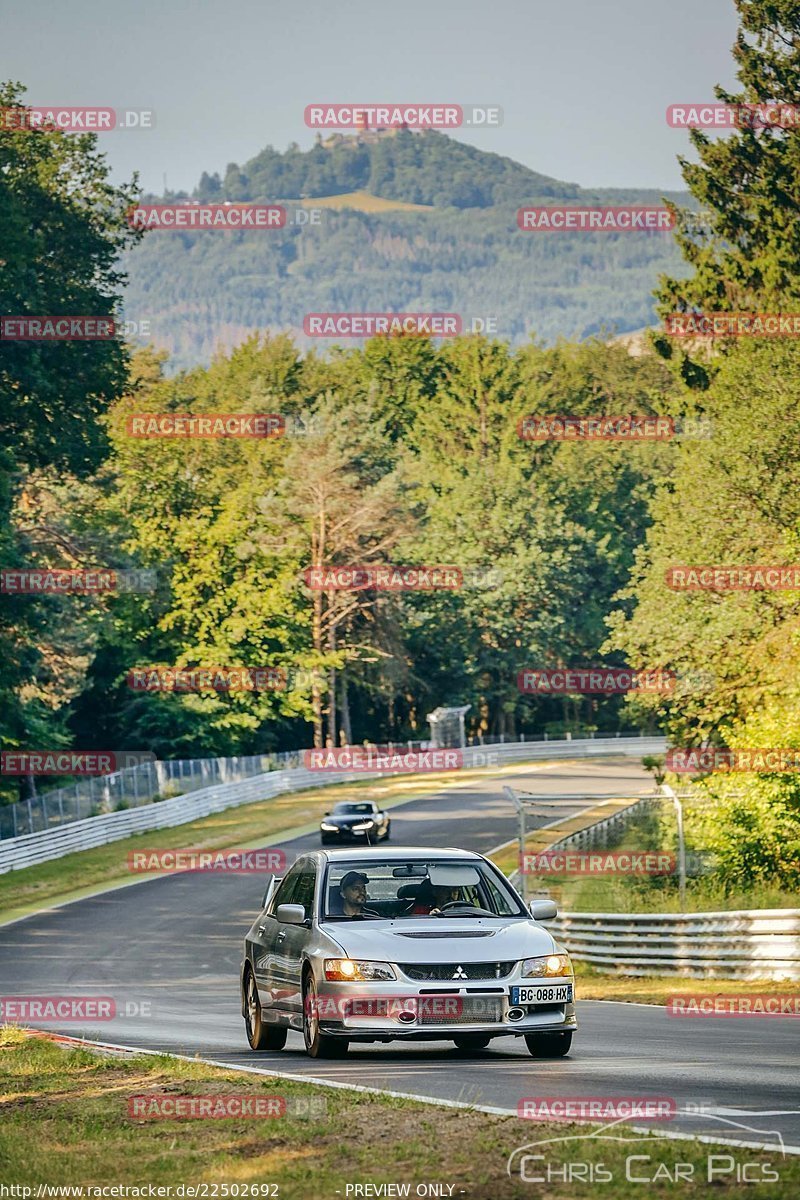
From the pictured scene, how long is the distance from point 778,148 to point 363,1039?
160 feet

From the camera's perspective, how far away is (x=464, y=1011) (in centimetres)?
1207

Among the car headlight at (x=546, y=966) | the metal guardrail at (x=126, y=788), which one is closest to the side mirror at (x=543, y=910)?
the car headlight at (x=546, y=966)

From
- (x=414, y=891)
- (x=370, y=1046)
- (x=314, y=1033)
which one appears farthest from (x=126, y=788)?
(x=314, y=1033)

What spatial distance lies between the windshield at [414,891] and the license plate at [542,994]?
38.3 inches

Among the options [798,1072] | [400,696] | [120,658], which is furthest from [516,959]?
[400,696]

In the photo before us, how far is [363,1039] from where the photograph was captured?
12.3 metres

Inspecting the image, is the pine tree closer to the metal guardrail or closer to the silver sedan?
the metal guardrail

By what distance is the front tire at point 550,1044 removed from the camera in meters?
12.9

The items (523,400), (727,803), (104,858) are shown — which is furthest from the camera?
(523,400)

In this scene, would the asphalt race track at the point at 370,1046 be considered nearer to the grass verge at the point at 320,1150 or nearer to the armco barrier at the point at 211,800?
the grass verge at the point at 320,1150

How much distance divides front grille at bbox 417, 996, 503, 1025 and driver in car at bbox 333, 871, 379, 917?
1.19 meters

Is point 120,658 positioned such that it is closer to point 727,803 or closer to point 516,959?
point 727,803

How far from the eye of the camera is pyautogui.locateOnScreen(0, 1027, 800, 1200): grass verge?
7.68m

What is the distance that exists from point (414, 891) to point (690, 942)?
11.9m
